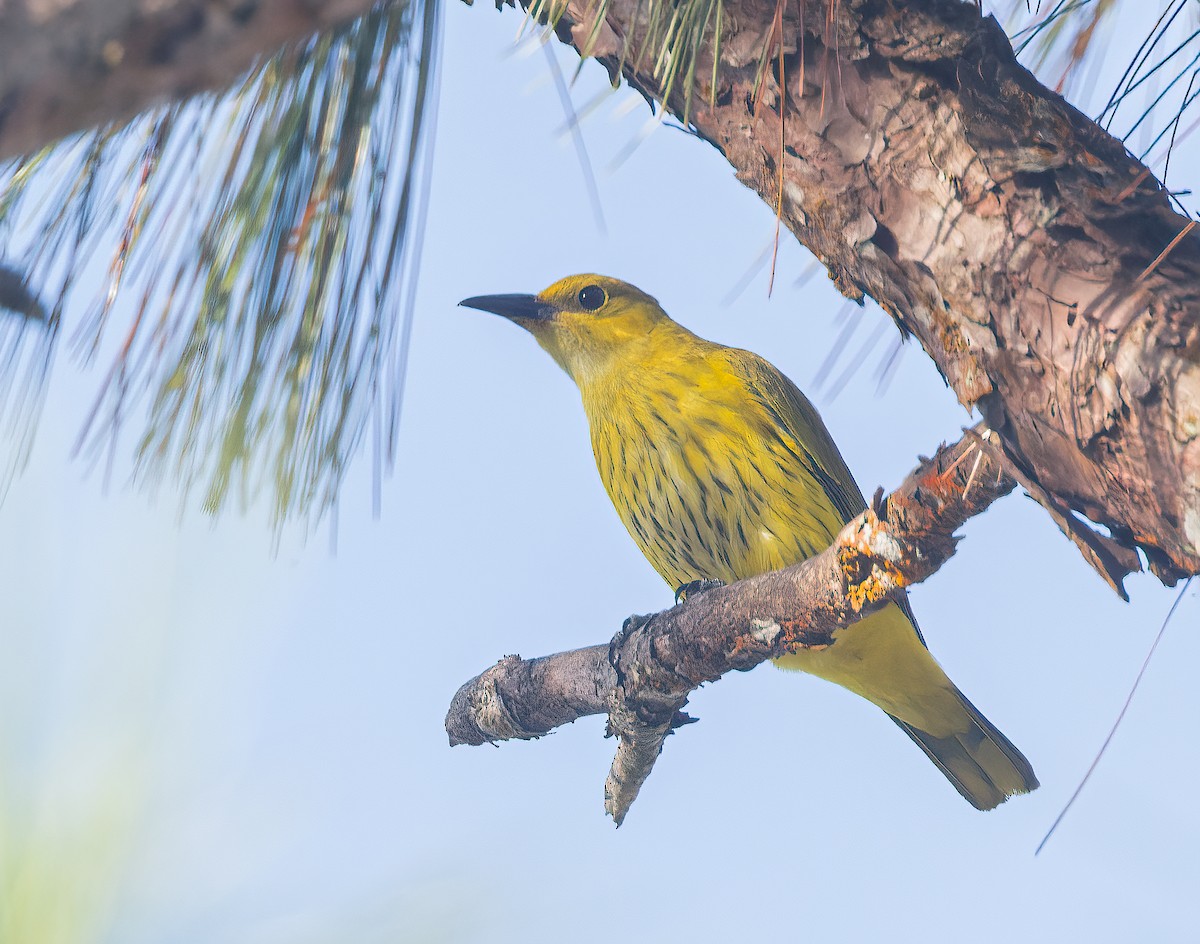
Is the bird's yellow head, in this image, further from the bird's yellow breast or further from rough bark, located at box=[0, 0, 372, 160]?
rough bark, located at box=[0, 0, 372, 160]

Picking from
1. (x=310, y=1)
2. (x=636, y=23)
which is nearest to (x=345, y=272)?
(x=636, y=23)

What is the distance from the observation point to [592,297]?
4.71m

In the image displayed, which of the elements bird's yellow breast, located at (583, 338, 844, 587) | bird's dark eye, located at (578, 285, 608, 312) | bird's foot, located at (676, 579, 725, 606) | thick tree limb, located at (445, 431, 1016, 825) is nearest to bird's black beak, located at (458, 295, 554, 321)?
bird's dark eye, located at (578, 285, 608, 312)

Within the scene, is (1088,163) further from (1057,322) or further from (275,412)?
(275,412)

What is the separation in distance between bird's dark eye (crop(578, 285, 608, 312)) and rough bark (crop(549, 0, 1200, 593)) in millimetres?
2802

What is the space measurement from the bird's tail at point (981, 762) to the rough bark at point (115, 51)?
11.6 ft

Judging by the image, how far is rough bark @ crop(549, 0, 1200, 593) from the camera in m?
1.50

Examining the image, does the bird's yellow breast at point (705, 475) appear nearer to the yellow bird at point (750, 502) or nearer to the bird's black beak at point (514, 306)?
→ the yellow bird at point (750, 502)

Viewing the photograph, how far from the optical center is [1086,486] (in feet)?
5.25

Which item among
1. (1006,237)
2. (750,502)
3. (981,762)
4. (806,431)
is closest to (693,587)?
(750,502)

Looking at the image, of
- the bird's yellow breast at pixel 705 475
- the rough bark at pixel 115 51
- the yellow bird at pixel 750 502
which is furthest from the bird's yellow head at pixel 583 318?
the rough bark at pixel 115 51

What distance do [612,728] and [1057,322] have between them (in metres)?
1.80

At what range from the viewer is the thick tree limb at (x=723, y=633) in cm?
188

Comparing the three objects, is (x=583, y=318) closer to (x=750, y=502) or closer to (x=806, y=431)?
(x=806, y=431)
